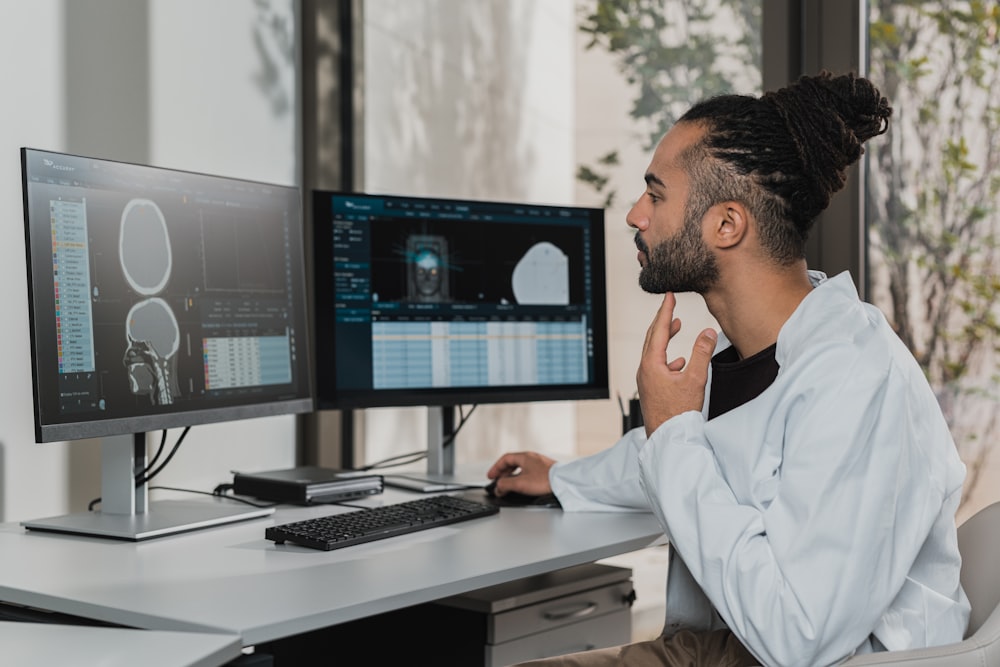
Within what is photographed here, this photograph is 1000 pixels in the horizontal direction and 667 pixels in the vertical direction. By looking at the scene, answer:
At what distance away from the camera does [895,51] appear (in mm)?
2271

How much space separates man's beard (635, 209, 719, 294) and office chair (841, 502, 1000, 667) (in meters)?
0.49

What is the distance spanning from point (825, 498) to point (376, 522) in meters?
0.74

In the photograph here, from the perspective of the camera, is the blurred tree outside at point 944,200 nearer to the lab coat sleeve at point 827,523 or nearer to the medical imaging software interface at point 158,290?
the lab coat sleeve at point 827,523

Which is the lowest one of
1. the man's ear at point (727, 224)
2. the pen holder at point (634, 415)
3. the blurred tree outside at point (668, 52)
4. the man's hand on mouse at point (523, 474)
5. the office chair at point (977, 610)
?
the office chair at point (977, 610)

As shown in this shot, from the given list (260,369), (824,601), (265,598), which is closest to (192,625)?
(265,598)

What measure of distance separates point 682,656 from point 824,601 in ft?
1.36

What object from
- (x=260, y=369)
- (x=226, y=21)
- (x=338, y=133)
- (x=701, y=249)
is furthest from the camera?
(x=338, y=133)

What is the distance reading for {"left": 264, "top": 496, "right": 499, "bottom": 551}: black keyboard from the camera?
1.56 m

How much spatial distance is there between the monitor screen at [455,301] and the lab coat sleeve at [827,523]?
916mm

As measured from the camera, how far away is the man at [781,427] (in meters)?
1.18

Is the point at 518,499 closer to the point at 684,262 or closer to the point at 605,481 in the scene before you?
the point at 605,481

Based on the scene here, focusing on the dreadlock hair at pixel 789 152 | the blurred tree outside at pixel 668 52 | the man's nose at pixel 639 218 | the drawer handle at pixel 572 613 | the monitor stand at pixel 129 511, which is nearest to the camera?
the dreadlock hair at pixel 789 152

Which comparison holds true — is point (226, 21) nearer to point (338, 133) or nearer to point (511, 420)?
point (338, 133)

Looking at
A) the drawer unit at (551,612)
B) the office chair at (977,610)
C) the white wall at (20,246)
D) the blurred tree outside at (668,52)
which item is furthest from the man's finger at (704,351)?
the white wall at (20,246)
